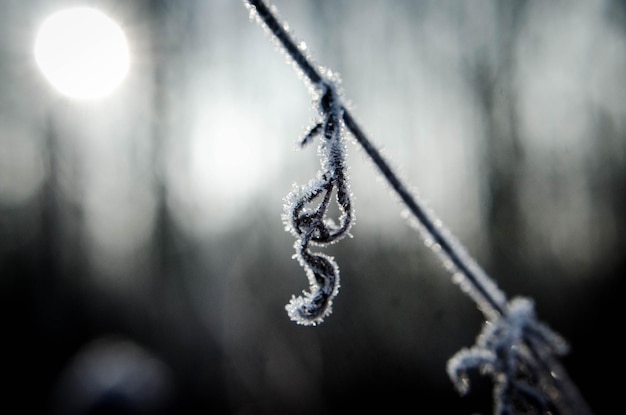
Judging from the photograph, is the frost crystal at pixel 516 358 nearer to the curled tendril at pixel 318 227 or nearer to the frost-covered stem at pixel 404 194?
the frost-covered stem at pixel 404 194

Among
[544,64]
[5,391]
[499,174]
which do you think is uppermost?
[5,391]

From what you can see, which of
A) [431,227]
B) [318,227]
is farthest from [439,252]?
[318,227]

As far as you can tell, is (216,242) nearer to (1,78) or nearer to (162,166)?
(162,166)

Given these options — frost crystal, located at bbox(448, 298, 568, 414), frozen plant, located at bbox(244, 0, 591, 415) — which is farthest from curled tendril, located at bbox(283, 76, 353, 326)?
frost crystal, located at bbox(448, 298, 568, 414)

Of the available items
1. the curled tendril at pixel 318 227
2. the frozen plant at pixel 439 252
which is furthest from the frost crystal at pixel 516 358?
the curled tendril at pixel 318 227

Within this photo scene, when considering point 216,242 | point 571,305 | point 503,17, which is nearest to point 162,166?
point 216,242

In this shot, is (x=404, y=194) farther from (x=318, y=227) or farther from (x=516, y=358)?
(x=516, y=358)

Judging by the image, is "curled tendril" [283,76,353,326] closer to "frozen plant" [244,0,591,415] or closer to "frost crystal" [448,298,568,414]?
"frozen plant" [244,0,591,415]
